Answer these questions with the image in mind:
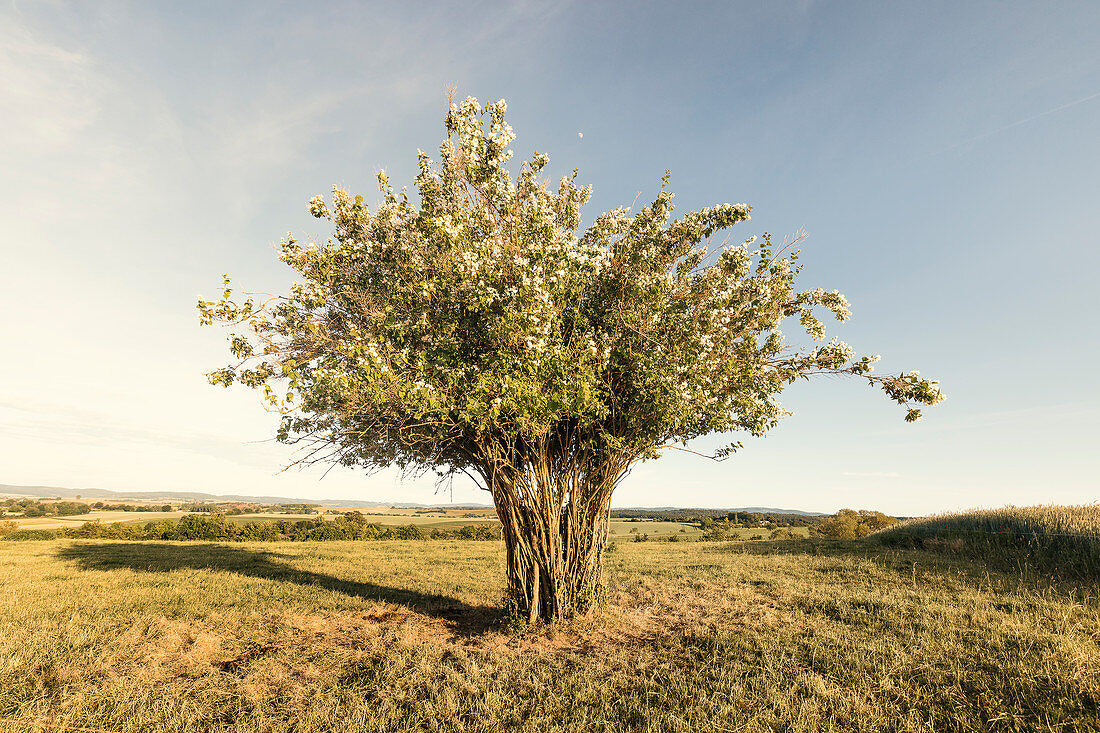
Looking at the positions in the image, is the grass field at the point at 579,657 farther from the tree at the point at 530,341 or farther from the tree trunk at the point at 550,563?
the tree at the point at 530,341

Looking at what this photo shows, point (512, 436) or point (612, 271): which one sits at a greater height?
point (612, 271)

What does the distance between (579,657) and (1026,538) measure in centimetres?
2007

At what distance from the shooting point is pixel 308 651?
9.61 metres

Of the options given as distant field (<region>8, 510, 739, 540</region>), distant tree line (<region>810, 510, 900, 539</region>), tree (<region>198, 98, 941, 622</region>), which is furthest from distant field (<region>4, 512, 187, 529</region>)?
distant tree line (<region>810, 510, 900, 539</region>)

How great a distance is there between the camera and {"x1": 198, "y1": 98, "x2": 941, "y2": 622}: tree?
8875 millimetres

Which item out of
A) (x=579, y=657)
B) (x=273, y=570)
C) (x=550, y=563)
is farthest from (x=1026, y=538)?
(x=273, y=570)

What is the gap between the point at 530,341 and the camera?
27.9ft

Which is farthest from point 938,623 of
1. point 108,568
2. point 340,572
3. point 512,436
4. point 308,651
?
point 108,568

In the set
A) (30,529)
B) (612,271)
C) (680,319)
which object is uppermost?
(612,271)

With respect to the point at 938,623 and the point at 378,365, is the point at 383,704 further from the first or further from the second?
the point at 938,623

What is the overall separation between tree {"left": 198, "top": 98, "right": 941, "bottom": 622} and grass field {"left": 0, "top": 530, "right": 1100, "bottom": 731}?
10.0 feet

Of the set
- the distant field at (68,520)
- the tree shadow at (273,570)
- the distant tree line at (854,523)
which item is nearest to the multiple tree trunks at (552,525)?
the tree shadow at (273,570)

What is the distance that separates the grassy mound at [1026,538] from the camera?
48.7 ft

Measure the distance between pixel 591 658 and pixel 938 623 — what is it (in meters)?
7.40
